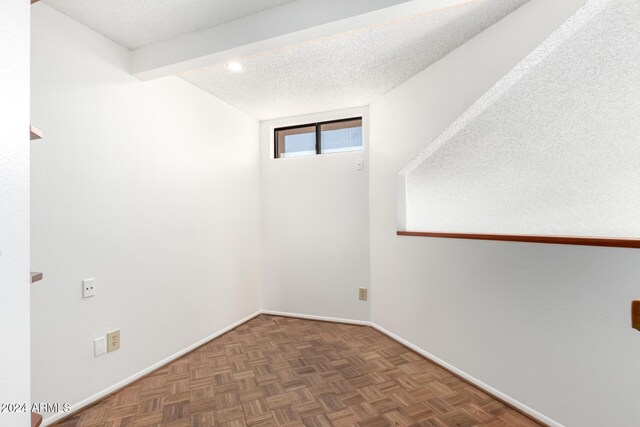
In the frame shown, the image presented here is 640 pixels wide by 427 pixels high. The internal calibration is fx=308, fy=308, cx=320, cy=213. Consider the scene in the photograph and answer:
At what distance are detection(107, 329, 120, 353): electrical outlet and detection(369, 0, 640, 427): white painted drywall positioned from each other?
208cm

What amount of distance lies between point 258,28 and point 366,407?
2182 mm

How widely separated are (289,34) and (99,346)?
6.80ft

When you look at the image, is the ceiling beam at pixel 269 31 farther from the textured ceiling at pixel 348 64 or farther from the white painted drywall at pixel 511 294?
the white painted drywall at pixel 511 294

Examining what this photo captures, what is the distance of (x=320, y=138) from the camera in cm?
335

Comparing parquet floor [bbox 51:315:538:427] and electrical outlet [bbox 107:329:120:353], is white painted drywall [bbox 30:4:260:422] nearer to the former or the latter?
electrical outlet [bbox 107:329:120:353]

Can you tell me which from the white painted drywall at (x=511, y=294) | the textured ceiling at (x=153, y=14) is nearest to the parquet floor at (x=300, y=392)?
the white painted drywall at (x=511, y=294)

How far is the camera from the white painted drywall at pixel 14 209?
0.98m

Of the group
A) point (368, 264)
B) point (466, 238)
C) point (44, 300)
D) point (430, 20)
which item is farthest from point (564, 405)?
point (44, 300)

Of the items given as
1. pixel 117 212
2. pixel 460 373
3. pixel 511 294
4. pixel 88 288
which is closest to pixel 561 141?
pixel 511 294

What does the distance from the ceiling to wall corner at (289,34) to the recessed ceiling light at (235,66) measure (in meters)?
0.04

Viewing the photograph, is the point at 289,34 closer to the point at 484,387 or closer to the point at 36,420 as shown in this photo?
the point at 36,420

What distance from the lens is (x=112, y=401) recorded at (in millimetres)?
1799

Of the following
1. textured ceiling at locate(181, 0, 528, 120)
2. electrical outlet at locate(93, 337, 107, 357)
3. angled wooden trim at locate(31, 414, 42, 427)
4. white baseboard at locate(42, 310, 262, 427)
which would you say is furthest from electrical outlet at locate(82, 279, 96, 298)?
textured ceiling at locate(181, 0, 528, 120)

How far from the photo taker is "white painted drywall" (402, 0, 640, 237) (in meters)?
1.48
